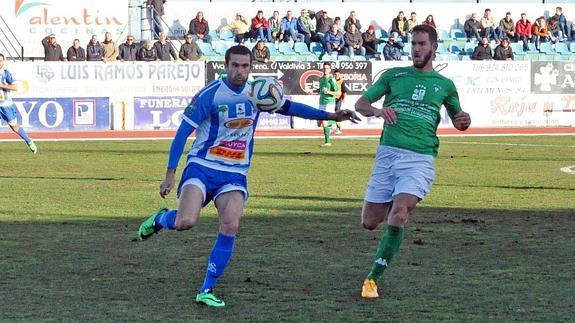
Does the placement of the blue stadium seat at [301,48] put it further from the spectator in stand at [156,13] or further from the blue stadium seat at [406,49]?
the spectator in stand at [156,13]

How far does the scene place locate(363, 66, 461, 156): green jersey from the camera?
30.1 ft

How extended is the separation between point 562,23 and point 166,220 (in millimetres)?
38773

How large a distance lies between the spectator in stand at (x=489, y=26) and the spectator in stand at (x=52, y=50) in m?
16.0

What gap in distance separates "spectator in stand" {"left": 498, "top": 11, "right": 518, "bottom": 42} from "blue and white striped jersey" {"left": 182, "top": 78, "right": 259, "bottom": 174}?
3638 centimetres

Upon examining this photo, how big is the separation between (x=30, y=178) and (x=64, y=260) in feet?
32.0

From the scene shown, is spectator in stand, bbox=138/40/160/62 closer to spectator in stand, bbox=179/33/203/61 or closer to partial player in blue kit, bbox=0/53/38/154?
spectator in stand, bbox=179/33/203/61

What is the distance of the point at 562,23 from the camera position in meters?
46.0

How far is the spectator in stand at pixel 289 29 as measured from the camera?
41500 millimetres

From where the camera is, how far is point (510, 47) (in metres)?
41.9

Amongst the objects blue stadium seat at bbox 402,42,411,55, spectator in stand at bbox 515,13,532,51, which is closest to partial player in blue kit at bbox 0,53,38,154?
blue stadium seat at bbox 402,42,411,55

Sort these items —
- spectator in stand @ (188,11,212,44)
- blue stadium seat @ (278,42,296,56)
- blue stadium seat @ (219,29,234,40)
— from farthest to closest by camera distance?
Answer: blue stadium seat @ (219,29,234,40) → blue stadium seat @ (278,42,296,56) → spectator in stand @ (188,11,212,44)

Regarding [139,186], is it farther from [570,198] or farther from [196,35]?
[196,35]

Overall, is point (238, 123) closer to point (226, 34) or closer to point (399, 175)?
point (399, 175)

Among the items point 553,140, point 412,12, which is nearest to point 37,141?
point 553,140
